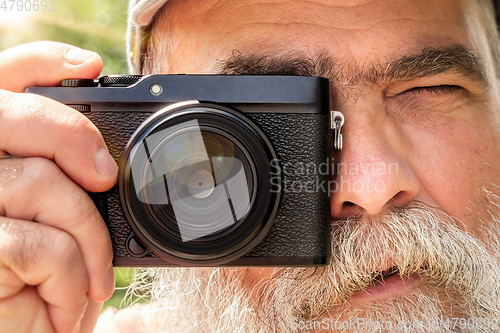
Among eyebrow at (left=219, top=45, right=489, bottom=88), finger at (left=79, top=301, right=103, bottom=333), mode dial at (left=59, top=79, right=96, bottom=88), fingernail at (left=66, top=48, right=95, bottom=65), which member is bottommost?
finger at (left=79, top=301, right=103, bottom=333)

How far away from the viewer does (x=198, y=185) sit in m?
0.78

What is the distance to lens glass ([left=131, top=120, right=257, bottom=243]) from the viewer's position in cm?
76

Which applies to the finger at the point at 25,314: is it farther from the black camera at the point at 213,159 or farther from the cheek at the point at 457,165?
the cheek at the point at 457,165

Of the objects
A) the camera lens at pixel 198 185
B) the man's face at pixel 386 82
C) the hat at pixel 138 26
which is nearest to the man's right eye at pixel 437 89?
the man's face at pixel 386 82

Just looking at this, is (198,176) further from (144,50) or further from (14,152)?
(144,50)

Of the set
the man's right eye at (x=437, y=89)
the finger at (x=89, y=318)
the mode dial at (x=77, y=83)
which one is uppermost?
the mode dial at (x=77, y=83)

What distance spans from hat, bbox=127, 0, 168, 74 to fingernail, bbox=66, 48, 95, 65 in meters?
0.21

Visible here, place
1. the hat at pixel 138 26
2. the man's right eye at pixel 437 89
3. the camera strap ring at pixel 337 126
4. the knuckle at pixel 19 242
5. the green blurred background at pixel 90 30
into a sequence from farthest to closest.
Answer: the green blurred background at pixel 90 30
the hat at pixel 138 26
the man's right eye at pixel 437 89
the camera strap ring at pixel 337 126
the knuckle at pixel 19 242

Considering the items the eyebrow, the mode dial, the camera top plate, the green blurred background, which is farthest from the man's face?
the green blurred background

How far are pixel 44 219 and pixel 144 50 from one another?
59 centimetres

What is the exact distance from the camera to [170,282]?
1.24 metres

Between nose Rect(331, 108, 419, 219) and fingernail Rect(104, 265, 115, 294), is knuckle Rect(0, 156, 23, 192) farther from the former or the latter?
nose Rect(331, 108, 419, 219)

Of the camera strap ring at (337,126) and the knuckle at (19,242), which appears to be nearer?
the knuckle at (19,242)

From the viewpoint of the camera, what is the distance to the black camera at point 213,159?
0.76m
